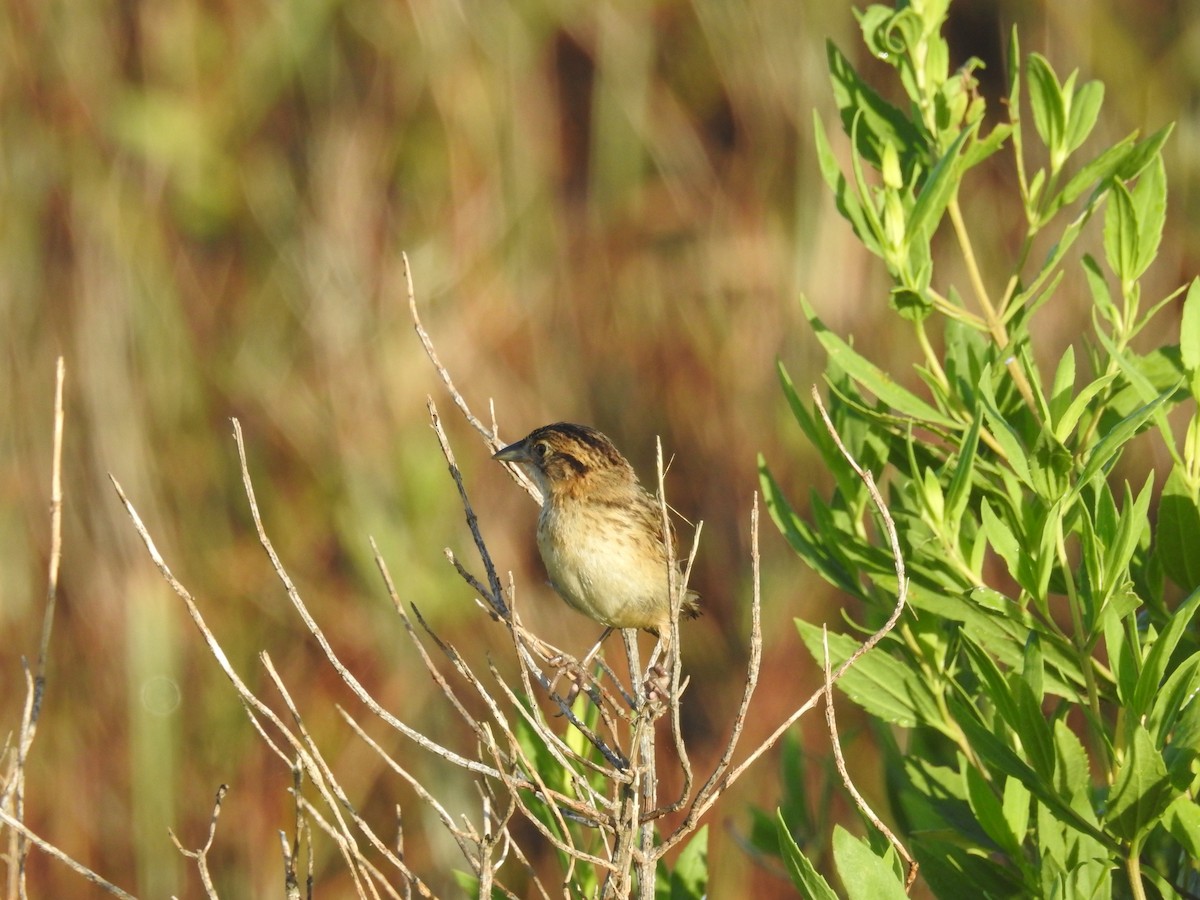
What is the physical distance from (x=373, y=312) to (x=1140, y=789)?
5246 mm

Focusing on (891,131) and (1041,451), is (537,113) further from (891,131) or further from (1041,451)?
(1041,451)

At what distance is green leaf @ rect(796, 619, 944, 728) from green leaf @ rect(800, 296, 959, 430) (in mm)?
349

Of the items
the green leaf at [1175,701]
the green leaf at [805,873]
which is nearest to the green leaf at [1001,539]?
the green leaf at [1175,701]

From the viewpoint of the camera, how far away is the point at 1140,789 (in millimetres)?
1792

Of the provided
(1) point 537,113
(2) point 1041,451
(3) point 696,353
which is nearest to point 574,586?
(2) point 1041,451

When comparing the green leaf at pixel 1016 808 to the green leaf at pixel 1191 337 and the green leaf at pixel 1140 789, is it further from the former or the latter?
the green leaf at pixel 1191 337

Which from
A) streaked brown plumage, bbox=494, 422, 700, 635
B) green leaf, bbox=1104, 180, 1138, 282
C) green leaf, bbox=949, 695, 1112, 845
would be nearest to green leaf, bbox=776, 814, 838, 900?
green leaf, bbox=949, 695, 1112, 845

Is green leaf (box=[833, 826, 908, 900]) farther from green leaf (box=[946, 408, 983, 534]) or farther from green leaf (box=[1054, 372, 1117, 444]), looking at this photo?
green leaf (box=[1054, 372, 1117, 444])

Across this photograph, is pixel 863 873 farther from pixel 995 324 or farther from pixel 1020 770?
pixel 995 324

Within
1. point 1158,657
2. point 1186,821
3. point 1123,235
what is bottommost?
point 1186,821

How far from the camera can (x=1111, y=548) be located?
1.85 meters

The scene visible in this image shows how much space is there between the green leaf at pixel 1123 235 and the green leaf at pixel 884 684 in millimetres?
657

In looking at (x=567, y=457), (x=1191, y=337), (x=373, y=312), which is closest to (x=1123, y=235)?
(x=1191, y=337)

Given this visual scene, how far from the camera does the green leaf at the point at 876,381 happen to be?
2205 millimetres
